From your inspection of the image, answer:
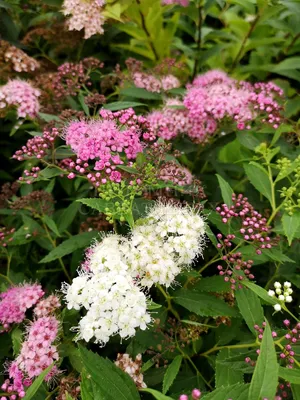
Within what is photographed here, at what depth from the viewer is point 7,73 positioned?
183 cm

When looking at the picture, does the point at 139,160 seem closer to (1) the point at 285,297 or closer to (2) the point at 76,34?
(1) the point at 285,297

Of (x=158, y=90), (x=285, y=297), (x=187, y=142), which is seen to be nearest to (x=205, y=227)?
(x=285, y=297)

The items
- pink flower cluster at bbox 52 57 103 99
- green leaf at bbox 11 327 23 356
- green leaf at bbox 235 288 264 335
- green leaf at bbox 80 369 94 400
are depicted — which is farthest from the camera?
pink flower cluster at bbox 52 57 103 99

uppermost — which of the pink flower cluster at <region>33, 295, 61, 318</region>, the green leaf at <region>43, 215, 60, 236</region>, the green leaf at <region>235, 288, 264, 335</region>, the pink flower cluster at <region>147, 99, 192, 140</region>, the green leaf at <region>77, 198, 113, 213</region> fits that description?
the green leaf at <region>77, 198, 113, 213</region>

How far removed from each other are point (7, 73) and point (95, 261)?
1.13 metres

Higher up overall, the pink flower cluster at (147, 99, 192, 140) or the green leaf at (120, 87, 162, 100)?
the green leaf at (120, 87, 162, 100)

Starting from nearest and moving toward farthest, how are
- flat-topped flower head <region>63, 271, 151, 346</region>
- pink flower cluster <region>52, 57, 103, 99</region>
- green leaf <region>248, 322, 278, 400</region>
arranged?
green leaf <region>248, 322, 278, 400</region>, flat-topped flower head <region>63, 271, 151, 346</region>, pink flower cluster <region>52, 57, 103, 99</region>

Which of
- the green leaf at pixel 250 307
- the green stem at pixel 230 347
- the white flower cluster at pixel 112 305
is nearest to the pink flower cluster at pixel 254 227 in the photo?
the green leaf at pixel 250 307

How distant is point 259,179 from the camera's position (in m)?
1.39

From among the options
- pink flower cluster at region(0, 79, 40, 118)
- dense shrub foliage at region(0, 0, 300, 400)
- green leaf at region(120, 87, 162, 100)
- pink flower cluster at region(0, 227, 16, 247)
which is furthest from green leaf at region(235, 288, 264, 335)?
pink flower cluster at region(0, 79, 40, 118)

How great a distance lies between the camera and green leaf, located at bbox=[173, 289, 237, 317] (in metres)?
1.18

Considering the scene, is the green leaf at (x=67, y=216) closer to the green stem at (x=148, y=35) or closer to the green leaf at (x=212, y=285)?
the green leaf at (x=212, y=285)

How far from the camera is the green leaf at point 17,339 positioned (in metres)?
1.22

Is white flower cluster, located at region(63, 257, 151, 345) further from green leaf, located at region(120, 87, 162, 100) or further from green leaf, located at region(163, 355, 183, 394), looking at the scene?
green leaf, located at region(120, 87, 162, 100)
